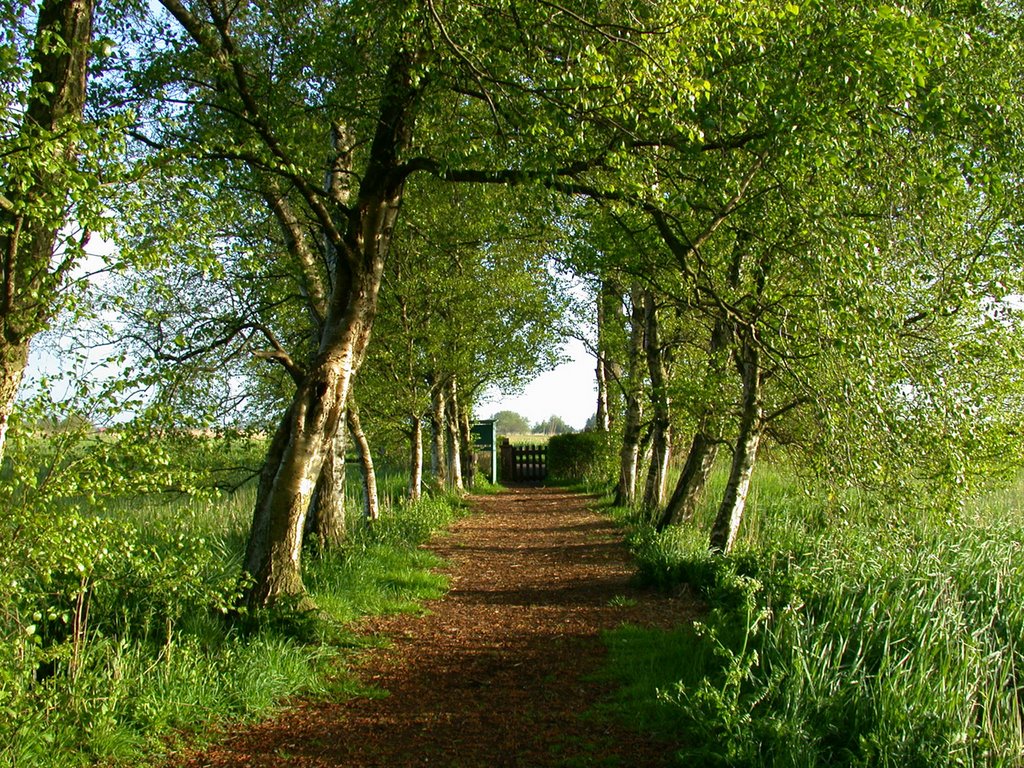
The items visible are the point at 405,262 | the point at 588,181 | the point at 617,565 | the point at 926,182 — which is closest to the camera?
the point at 926,182

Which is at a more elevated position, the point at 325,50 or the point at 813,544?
the point at 325,50

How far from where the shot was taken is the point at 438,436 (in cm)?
1867

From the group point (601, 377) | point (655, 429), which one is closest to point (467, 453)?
point (601, 377)

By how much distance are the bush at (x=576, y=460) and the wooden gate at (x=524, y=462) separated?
2.01 m

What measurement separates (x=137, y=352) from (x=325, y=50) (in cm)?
435

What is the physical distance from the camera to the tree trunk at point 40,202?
389 centimetres

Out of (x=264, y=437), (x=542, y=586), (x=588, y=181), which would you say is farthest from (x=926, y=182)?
(x=264, y=437)

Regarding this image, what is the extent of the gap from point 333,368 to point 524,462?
2697cm

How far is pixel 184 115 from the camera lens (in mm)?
7188

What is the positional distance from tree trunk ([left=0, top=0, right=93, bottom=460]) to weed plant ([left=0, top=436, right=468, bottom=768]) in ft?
2.27

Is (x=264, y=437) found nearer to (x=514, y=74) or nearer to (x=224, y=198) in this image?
(x=224, y=198)

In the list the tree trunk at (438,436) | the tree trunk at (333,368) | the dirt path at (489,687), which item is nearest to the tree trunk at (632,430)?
the tree trunk at (438,436)

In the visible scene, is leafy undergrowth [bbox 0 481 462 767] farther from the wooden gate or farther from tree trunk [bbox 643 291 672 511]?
the wooden gate

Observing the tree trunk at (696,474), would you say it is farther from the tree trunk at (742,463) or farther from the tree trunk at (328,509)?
the tree trunk at (328,509)
